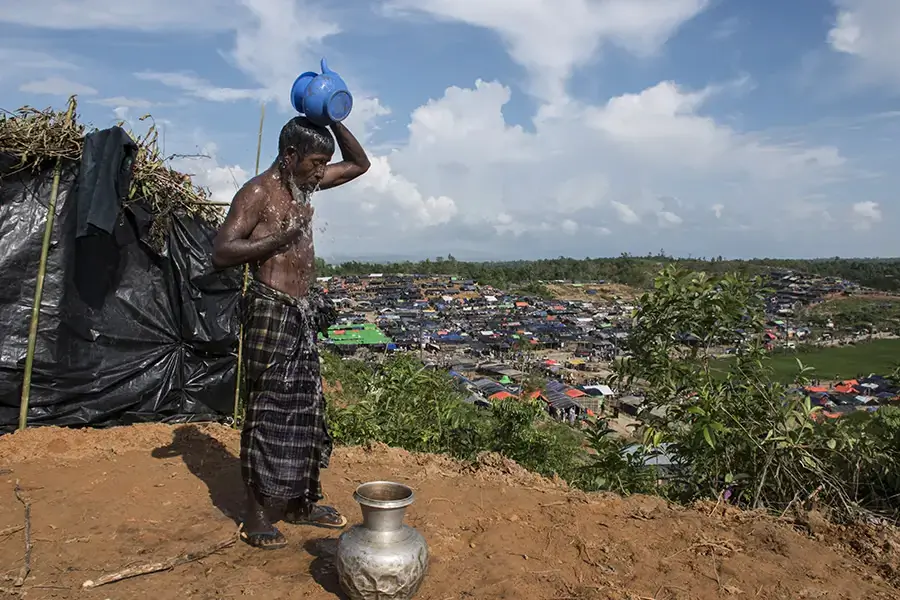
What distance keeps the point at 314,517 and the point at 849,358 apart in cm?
5070

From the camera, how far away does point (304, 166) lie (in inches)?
113

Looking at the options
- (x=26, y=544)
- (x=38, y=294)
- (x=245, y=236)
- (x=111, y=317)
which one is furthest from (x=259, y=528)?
(x=111, y=317)

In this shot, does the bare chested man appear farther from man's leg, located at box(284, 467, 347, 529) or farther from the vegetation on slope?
the vegetation on slope

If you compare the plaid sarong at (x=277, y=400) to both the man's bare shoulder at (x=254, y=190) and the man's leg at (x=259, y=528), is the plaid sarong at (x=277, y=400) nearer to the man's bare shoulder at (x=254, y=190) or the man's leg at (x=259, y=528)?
the man's leg at (x=259, y=528)

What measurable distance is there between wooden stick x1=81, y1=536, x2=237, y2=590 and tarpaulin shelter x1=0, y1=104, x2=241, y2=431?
8.58ft

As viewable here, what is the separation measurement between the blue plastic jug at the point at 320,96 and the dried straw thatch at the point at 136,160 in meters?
2.52

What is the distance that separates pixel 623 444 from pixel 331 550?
2051 mm

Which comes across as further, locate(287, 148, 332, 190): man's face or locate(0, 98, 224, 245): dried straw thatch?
locate(0, 98, 224, 245): dried straw thatch

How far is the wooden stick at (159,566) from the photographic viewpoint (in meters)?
2.28

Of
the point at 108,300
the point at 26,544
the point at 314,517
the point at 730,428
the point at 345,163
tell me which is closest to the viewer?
the point at 26,544

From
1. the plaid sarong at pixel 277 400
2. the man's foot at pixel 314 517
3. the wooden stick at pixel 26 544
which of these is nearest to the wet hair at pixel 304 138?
the plaid sarong at pixel 277 400

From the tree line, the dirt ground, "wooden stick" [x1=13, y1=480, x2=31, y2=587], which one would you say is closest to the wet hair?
the dirt ground

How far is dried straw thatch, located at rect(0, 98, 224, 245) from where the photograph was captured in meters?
4.25

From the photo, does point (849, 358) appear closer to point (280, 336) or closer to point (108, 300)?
point (108, 300)
